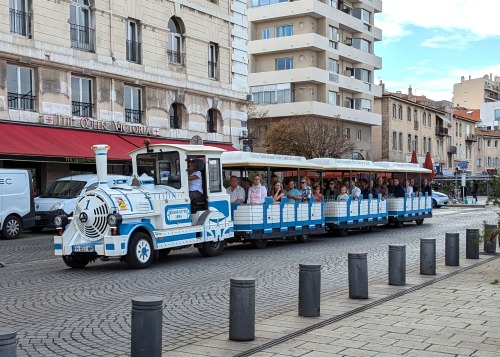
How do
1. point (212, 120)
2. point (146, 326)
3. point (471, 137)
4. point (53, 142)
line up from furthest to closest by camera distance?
point (471, 137) < point (212, 120) < point (53, 142) < point (146, 326)

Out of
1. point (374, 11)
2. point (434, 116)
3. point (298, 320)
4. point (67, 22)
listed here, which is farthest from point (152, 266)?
point (434, 116)

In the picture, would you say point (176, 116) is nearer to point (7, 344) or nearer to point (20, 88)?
point (20, 88)

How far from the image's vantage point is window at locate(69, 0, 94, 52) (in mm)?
27141

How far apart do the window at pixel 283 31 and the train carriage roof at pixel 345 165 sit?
108 ft

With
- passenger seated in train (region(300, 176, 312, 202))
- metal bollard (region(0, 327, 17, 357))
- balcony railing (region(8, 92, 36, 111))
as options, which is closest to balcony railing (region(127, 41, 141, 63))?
balcony railing (region(8, 92, 36, 111))

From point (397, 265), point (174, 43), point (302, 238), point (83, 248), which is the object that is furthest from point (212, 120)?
point (397, 265)

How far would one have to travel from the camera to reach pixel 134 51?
30094 mm

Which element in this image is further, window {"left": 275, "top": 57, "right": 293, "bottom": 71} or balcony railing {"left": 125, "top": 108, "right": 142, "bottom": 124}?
window {"left": 275, "top": 57, "right": 293, "bottom": 71}

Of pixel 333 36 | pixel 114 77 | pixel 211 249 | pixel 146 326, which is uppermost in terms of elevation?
pixel 333 36

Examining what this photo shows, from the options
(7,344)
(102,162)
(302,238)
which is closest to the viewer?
(7,344)

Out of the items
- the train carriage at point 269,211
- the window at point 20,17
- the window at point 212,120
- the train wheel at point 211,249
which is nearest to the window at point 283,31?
the window at point 212,120

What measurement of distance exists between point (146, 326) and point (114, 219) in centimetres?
685

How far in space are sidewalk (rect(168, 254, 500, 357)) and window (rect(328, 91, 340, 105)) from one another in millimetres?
46378

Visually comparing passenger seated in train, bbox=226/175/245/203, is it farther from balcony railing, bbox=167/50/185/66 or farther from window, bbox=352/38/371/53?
window, bbox=352/38/371/53
